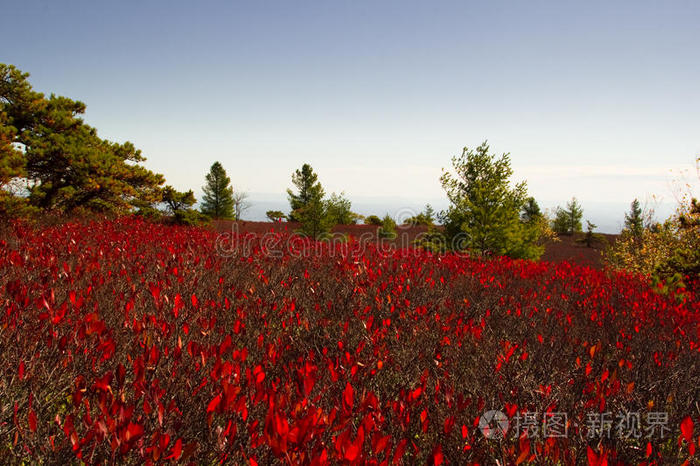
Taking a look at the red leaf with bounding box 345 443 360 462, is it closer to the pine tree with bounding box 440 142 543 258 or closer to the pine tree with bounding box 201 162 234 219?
the pine tree with bounding box 440 142 543 258

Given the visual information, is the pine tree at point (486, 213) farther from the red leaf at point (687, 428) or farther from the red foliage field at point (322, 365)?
the red leaf at point (687, 428)

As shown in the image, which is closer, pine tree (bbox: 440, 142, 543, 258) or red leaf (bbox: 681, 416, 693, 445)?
red leaf (bbox: 681, 416, 693, 445)

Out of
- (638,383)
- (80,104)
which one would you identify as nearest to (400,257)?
(638,383)

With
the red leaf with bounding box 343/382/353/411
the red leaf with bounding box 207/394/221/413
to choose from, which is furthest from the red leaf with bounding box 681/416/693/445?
the red leaf with bounding box 207/394/221/413

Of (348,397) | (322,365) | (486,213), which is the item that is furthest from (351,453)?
(486,213)

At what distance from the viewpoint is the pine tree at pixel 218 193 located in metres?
44.5

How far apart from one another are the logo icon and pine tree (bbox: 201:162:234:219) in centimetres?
4494

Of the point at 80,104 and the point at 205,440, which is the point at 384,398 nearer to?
the point at 205,440

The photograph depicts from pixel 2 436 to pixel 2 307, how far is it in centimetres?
186

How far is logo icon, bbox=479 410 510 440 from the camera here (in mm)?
1996

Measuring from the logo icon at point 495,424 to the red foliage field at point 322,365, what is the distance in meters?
0.05

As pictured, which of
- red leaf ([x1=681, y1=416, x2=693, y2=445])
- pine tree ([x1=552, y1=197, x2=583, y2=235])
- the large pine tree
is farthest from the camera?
pine tree ([x1=552, y1=197, x2=583, y2=235])

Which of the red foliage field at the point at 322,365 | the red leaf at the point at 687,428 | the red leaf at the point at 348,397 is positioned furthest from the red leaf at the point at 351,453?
the red leaf at the point at 687,428

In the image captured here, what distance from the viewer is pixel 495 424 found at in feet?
7.30
